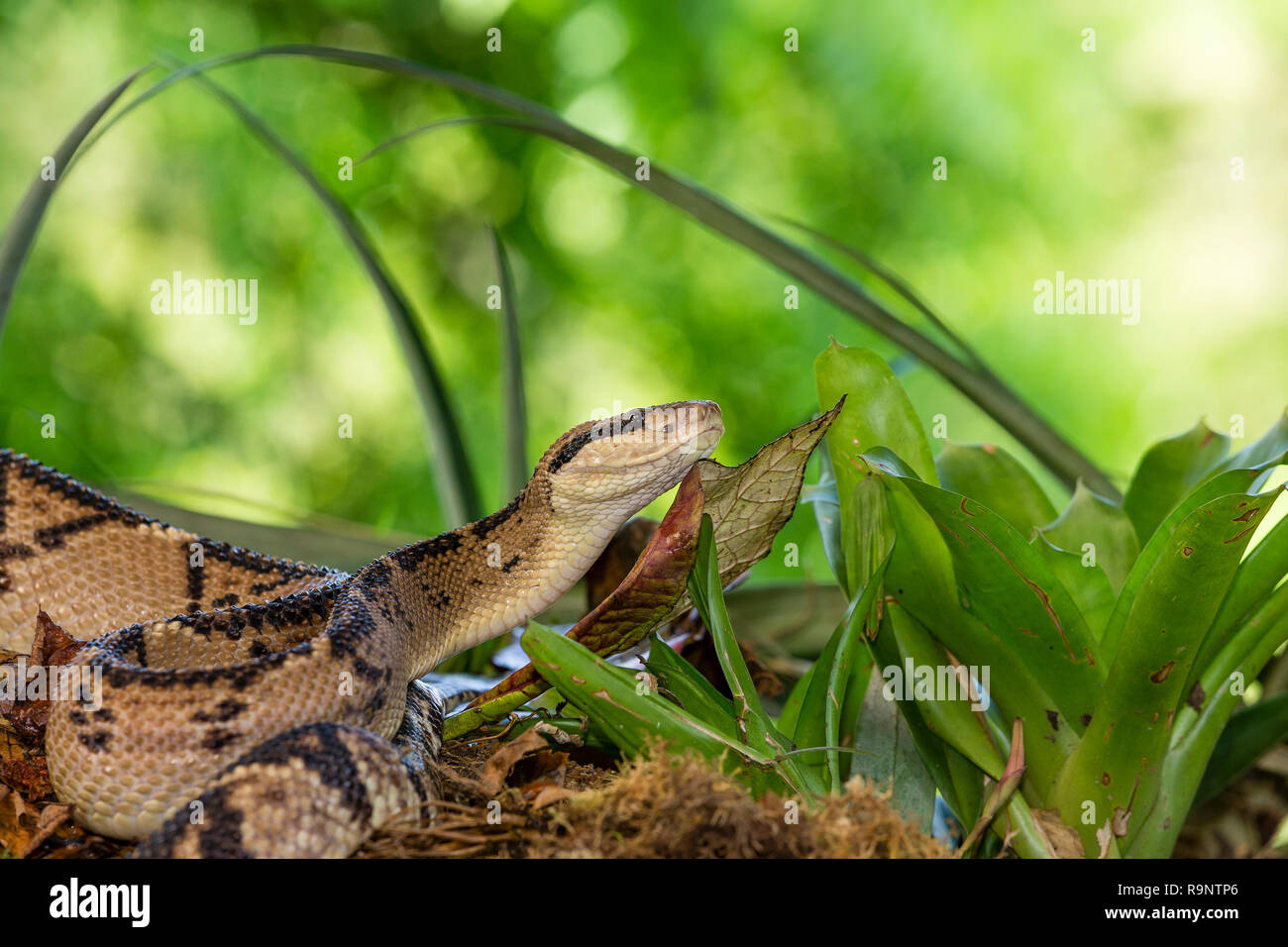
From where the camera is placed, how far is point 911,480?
1.08m

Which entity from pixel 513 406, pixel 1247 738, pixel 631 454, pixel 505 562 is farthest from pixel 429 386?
pixel 1247 738

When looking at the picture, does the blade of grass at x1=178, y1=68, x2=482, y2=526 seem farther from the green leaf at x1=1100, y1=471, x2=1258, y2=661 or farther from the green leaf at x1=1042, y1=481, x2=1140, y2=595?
the green leaf at x1=1100, y1=471, x2=1258, y2=661

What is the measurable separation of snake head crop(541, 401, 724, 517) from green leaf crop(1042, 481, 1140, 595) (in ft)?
1.75

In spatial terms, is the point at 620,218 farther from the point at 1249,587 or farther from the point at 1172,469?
the point at 1249,587

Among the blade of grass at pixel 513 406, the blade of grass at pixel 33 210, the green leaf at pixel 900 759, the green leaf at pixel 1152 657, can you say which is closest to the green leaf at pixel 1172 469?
the green leaf at pixel 1152 657

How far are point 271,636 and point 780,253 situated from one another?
1089 mm

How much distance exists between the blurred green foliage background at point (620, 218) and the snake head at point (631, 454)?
2.90m

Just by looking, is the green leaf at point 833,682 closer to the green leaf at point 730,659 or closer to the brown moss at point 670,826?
the green leaf at point 730,659

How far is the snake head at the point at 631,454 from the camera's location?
134 cm

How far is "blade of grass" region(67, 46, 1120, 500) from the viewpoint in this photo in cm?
171

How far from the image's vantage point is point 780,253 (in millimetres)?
1800
